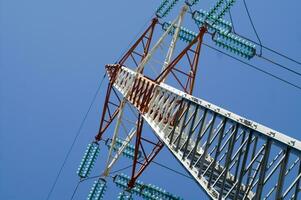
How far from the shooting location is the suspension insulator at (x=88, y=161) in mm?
22734

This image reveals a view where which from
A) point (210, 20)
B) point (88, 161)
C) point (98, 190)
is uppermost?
point (210, 20)

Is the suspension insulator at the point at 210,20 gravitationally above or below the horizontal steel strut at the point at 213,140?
above

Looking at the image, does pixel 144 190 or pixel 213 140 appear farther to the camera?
pixel 144 190

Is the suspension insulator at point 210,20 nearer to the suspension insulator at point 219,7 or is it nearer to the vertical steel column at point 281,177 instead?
the suspension insulator at point 219,7

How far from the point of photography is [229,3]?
19266mm

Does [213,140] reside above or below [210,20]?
below

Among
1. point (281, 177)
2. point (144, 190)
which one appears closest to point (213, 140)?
point (281, 177)

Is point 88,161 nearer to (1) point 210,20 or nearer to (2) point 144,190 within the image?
(2) point 144,190

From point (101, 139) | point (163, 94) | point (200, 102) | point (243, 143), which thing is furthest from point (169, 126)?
point (101, 139)

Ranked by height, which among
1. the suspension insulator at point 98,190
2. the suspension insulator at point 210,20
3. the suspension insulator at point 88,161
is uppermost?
the suspension insulator at point 210,20

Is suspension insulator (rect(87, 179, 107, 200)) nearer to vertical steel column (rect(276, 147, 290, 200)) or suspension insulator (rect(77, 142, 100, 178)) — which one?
suspension insulator (rect(77, 142, 100, 178))

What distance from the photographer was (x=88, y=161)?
75.3 feet

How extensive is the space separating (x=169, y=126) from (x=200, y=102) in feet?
12.2

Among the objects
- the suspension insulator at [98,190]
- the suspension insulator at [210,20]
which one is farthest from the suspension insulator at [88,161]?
the suspension insulator at [210,20]
